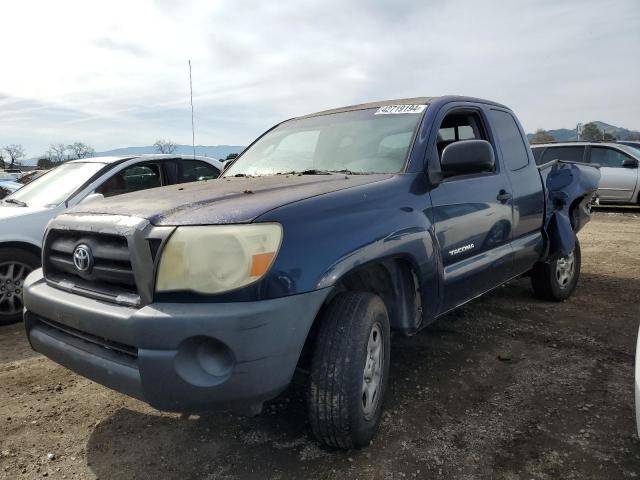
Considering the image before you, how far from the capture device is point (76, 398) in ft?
10.2

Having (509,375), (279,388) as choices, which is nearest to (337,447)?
(279,388)

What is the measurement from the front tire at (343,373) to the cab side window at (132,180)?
143 inches

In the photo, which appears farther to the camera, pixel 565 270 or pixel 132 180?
pixel 132 180

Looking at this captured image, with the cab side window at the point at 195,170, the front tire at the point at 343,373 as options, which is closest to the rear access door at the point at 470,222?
the front tire at the point at 343,373

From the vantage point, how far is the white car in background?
445 centimetres

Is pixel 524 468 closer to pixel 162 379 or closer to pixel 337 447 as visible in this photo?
pixel 337 447

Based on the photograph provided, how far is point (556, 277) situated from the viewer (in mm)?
4691

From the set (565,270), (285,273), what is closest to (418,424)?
(285,273)

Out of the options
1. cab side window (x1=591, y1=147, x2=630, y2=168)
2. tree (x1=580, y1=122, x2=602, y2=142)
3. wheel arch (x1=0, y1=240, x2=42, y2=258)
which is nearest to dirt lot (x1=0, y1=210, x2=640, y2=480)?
wheel arch (x1=0, y1=240, x2=42, y2=258)

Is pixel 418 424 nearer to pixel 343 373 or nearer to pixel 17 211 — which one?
pixel 343 373

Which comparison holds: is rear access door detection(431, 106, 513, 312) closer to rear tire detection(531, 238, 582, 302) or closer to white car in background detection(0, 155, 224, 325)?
rear tire detection(531, 238, 582, 302)

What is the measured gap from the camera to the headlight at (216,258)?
196 centimetres

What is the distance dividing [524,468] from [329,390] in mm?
952

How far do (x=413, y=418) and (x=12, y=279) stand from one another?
12.1 ft
